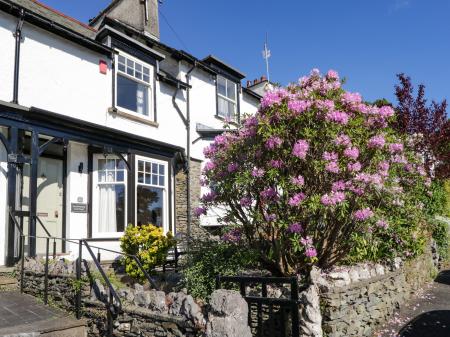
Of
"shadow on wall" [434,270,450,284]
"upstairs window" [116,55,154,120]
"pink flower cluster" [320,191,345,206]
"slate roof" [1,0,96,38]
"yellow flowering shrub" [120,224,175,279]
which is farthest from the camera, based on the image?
"upstairs window" [116,55,154,120]

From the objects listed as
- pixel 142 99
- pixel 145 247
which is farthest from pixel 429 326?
pixel 142 99

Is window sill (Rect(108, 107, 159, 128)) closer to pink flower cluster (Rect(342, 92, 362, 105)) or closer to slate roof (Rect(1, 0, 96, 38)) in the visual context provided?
Result: slate roof (Rect(1, 0, 96, 38))

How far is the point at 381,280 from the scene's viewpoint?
6.66 metres

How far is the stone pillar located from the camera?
4.04m

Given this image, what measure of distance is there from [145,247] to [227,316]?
4014 millimetres

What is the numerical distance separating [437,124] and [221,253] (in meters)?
9.15

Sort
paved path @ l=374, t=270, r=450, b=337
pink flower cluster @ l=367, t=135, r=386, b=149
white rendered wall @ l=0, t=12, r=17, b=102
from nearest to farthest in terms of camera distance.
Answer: pink flower cluster @ l=367, t=135, r=386, b=149, paved path @ l=374, t=270, r=450, b=337, white rendered wall @ l=0, t=12, r=17, b=102

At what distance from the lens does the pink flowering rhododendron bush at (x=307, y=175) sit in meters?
5.52

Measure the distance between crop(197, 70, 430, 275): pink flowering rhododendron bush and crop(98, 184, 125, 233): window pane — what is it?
168 inches

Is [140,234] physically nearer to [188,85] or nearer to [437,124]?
[188,85]

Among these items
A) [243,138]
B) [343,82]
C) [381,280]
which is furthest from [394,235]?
[243,138]

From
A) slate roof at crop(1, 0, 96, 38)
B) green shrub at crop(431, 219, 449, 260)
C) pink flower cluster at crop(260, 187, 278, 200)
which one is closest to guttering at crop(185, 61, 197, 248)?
slate roof at crop(1, 0, 96, 38)

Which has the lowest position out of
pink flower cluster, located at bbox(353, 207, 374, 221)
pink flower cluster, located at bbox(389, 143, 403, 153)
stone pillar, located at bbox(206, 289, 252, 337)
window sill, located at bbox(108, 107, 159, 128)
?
stone pillar, located at bbox(206, 289, 252, 337)

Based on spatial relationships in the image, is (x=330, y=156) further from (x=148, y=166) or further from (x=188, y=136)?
(x=188, y=136)
